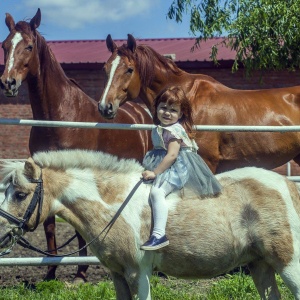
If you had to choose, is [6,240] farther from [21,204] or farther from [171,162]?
[171,162]

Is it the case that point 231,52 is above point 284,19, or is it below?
below

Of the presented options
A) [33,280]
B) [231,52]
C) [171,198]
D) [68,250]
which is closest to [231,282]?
[171,198]

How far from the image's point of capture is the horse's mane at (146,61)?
7.29 metres

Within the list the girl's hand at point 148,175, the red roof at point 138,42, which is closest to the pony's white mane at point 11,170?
the girl's hand at point 148,175

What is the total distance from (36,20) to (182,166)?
10.3ft

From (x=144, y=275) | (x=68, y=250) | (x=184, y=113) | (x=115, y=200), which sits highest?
(x=184, y=113)

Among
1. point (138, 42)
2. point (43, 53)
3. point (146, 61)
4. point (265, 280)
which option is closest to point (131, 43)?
point (146, 61)

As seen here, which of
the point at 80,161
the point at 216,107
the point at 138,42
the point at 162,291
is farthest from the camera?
the point at 138,42

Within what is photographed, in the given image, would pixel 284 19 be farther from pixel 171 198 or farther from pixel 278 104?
pixel 171 198

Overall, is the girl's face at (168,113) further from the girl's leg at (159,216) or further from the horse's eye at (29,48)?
the horse's eye at (29,48)

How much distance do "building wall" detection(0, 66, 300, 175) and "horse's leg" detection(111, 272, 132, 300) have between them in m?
14.5

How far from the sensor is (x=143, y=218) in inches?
Answer: 185

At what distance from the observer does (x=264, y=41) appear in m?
13.9

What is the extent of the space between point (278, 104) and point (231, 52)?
471 inches
